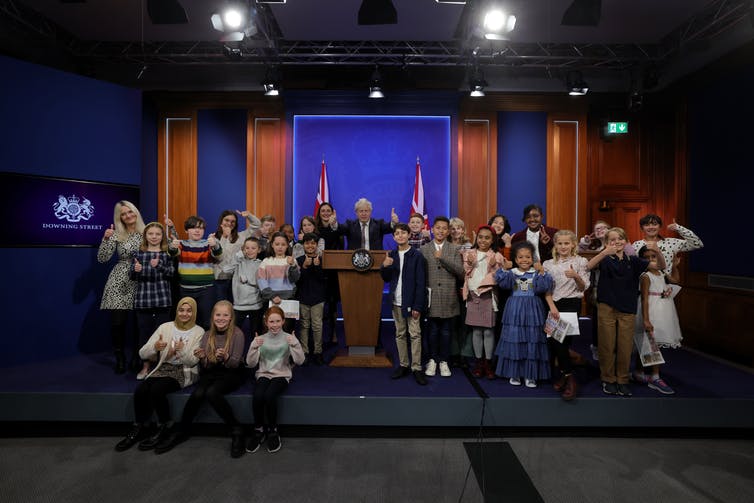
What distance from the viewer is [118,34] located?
5668 mm

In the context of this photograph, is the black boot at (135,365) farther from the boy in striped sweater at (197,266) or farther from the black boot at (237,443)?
the black boot at (237,443)

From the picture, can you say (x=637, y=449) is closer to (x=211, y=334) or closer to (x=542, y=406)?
(x=542, y=406)

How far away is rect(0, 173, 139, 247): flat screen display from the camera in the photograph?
3.99 m

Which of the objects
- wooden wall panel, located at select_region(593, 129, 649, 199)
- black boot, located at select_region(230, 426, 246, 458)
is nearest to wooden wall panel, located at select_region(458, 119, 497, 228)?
wooden wall panel, located at select_region(593, 129, 649, 199)

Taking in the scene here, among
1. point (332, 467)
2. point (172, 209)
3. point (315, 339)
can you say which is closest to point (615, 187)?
point (315, 339)

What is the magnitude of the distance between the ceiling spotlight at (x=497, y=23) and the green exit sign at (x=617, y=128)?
3.06 metres

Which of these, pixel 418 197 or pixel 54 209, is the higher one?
Answer: pixel 418 197

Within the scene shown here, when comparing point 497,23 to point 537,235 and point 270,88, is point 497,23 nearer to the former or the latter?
point 537,235

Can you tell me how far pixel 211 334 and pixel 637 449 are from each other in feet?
11.7

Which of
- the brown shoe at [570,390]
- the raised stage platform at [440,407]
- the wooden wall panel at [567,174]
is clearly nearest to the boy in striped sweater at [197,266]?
the raised stage platform at [440,407]

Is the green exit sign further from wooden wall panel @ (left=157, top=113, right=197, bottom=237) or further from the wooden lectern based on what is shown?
wooden wall panel @ (left=157, top=113, right=197, bottom=237)

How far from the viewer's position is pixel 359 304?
12.1ft

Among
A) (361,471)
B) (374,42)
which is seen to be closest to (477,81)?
(374,42)

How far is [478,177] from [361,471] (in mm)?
5208
